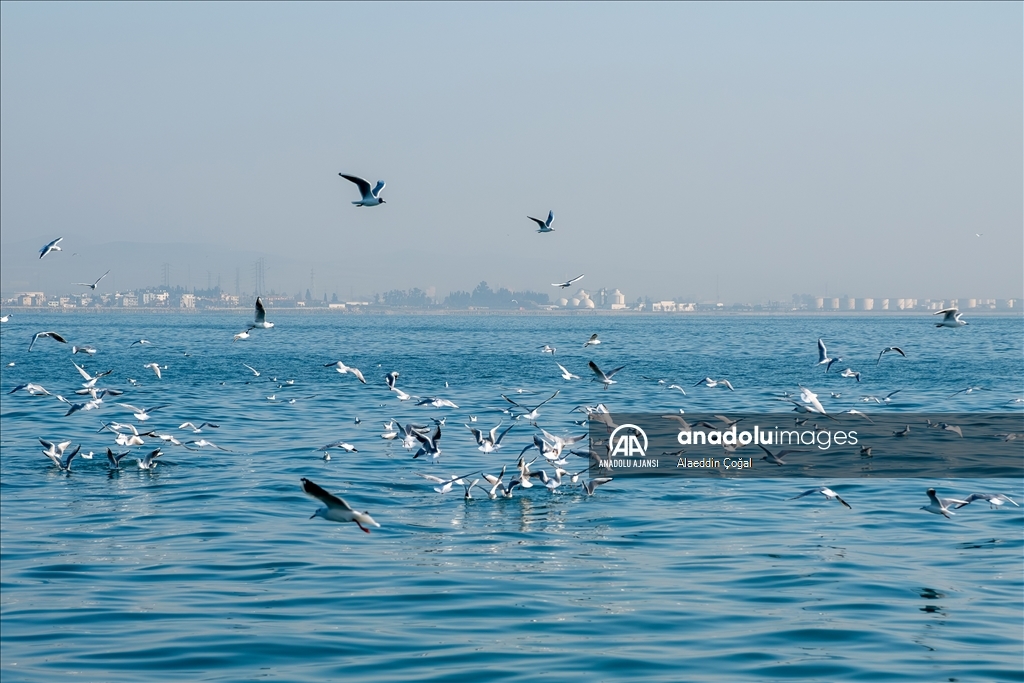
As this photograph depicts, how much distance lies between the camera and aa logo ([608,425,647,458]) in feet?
77.3

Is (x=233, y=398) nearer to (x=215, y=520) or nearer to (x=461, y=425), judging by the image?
(x=461, y=425)

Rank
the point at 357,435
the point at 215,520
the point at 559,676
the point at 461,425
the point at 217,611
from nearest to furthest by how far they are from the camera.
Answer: the point at 559,676 < the point at 217,611 < the point at 215,520 < the point at 357,435 < the point at 461,425

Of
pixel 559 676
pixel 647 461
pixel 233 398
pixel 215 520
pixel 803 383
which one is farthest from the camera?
pixel 803 383

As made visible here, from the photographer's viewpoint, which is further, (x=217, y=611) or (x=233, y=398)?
(x=233, y=398)

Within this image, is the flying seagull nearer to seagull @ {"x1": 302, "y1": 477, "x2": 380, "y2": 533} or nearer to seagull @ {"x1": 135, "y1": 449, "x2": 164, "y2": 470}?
seagull @ {"x1": 135, "y1": 449, "x2": 164, "y2": 470}

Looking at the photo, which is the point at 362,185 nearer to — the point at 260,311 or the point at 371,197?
the point at 371,197

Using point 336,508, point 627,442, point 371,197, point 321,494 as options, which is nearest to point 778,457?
point 627,442

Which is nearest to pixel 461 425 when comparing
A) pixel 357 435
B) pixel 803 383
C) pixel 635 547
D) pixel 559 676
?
pixel 357 435

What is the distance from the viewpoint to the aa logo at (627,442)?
2356cm

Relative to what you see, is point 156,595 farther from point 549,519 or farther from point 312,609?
point 549,519

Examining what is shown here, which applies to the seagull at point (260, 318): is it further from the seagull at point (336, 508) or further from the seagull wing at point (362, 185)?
the seagull at point (336, 508)

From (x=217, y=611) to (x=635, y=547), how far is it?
570cm

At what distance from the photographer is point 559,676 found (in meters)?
9.70

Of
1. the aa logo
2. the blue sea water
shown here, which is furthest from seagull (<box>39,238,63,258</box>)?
the aa logo
